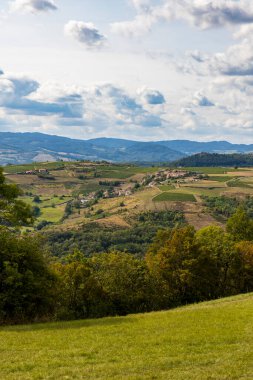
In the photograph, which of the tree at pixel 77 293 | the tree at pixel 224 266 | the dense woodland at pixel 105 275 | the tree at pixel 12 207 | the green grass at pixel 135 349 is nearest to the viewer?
the green grass at pixel 135 349

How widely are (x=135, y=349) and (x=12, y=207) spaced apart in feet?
67.1

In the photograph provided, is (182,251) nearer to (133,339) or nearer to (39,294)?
(39,294)

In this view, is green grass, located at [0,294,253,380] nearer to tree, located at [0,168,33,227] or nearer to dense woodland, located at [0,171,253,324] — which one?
dense woodland, located at [0,171,253,324]

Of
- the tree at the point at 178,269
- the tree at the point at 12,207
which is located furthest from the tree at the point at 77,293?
the tree at the point at 178,269

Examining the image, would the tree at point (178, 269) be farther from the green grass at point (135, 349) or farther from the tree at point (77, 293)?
the green grass at point (135, 349)

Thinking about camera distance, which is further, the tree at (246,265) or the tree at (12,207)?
the tree at (246,265)

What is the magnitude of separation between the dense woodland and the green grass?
5056 millimetres

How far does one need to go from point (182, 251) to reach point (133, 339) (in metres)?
36.9

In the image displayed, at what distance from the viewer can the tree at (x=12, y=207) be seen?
38.4 meters

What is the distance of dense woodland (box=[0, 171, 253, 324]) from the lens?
3747cm

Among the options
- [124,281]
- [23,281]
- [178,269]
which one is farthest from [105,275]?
[23,281]

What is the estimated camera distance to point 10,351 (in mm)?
24031

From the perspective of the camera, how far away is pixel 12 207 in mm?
39031

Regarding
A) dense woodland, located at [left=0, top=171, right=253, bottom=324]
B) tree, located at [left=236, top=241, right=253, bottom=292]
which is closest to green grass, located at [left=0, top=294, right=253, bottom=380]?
dense woodland, located at [left=0, top=171, right=253, bottom=324]
